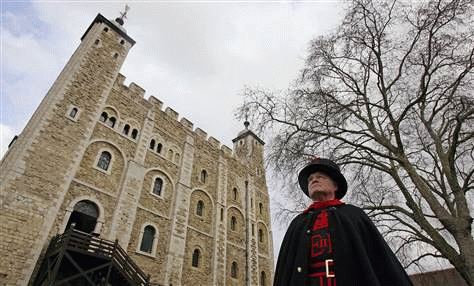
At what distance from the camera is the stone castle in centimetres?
1051

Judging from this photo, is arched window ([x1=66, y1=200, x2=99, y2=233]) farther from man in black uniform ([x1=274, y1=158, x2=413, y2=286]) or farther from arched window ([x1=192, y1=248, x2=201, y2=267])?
man in black uniform ([x1=274, y1=158, x2=413, y2=286])

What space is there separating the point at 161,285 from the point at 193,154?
8571 millimetres

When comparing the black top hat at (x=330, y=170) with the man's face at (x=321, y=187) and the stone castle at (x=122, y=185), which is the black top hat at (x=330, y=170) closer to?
the man's face at (x=321, y=187)

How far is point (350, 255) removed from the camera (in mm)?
2279

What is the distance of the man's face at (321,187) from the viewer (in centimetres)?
289

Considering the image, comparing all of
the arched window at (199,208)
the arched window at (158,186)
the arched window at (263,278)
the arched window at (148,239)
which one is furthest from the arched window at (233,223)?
the arched window at (148,239)

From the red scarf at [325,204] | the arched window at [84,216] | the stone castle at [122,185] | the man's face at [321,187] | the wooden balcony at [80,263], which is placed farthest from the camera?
the arched window at [84,216]

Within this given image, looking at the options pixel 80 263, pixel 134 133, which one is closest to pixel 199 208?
pixel 134 133

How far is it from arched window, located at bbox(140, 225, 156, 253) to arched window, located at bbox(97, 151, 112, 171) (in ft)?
12.2

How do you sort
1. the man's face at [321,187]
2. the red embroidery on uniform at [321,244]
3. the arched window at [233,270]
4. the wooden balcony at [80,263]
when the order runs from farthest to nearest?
the arched window at [233,270] < the wooden balcony at [80,263] < the man's face at [321,187] < the red embroidery on uniform at [321,244]

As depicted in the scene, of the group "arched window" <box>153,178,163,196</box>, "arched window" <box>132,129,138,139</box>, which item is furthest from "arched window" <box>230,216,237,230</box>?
"arched window" <box>132,129,138,139</box>

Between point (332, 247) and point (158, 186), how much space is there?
48.6 ft

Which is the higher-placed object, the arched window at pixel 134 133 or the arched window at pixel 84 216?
the arched window at pixel 134 133

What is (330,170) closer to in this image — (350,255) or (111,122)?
(350,255)
